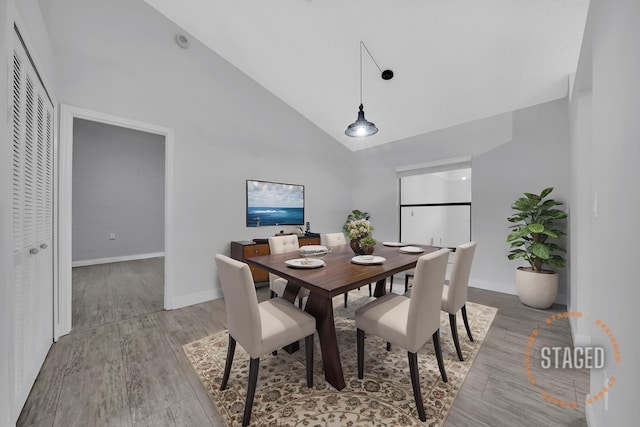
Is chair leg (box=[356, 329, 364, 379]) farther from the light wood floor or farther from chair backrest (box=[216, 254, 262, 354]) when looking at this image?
chair backrest (box=[216, 254, 262, 354])

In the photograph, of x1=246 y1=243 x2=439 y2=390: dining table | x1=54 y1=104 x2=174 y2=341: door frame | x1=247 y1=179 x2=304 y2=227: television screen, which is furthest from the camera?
x1=247 y1=179 x2=304 y2=227: television screen

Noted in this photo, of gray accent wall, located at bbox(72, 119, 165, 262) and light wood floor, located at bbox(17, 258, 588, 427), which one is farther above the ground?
gray accent wall, located at bbox(72, 119, 165, 262)

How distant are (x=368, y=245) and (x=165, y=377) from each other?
6.13 feet

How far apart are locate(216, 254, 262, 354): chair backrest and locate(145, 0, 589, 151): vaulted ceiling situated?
112 inches

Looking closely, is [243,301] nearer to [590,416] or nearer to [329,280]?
[329,280]

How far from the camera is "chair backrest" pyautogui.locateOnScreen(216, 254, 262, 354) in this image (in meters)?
1.34

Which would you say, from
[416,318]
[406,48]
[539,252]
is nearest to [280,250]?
[416,318]

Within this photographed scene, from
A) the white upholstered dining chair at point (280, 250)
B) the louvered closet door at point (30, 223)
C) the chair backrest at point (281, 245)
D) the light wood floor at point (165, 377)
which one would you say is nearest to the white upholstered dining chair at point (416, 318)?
the light wood floor at point (165, 377)

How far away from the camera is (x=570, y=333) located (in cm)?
235

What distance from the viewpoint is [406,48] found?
2.84 m

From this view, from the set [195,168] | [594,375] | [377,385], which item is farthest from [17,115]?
[594,375]

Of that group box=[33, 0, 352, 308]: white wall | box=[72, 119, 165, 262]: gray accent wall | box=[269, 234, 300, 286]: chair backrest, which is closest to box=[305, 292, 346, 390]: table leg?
box=[269, 234, 300, 286]: chair backrest

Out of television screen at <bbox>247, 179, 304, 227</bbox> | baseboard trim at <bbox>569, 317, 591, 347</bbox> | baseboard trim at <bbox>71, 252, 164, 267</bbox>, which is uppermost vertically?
television screen at <bbox>247, 179, 304, 227</bbox>

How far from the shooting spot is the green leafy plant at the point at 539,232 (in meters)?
2.77
